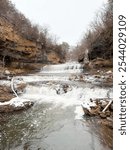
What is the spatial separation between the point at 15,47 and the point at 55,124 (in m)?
17.2

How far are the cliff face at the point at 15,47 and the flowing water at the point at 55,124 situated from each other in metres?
10.7

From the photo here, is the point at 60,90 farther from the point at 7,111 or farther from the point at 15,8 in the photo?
the point at 15,8

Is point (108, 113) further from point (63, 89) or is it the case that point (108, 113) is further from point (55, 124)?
point (63, 89)

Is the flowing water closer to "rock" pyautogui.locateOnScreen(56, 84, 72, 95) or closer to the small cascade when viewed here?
"rock" pyautogui.locateOnScreen(56, 84, 72, 95)

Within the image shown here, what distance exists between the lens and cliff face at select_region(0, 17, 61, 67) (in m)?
23.0

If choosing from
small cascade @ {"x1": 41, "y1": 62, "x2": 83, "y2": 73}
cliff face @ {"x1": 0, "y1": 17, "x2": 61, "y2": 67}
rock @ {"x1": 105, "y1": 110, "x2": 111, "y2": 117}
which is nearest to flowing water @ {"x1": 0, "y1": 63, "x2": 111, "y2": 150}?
rock @ {"x1": 105, "y1": 110, "x2": 111, "y2": 117}

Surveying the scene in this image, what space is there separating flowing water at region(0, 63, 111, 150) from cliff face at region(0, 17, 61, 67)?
1069cm

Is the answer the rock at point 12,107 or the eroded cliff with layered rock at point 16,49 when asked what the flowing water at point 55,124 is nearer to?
the rock at point 12,107

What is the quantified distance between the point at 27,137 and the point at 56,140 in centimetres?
93

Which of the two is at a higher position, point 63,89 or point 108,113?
point 63,89

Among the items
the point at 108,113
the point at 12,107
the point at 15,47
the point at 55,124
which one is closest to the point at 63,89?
the point at 12,107

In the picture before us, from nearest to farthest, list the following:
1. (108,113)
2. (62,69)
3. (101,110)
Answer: (108,113) < (101,110) < (62,69)

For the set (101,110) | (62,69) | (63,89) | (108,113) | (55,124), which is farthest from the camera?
(62,69)

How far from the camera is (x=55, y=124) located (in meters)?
8.44
